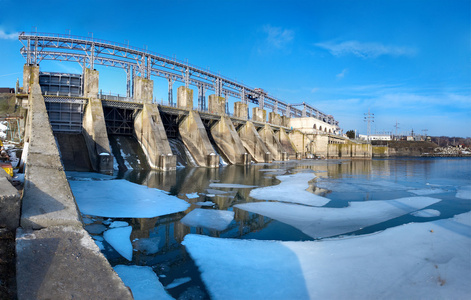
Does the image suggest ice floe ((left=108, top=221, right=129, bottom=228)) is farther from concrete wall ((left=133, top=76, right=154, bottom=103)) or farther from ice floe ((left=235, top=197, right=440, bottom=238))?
concrete wall ((left=133, top=76, right=154, bottom=103))

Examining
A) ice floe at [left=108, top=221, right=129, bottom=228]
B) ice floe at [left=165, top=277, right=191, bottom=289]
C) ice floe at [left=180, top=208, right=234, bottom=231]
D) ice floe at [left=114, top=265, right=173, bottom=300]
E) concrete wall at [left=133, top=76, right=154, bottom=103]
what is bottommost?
ice floe at [left=165, top=277, right=191, bottom=289]

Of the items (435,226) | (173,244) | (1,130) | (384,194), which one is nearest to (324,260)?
(173,244)

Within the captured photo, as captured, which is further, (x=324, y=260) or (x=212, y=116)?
(x=212, y=116)

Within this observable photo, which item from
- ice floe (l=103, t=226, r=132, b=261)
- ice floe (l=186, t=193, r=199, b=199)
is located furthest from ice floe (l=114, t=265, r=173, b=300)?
ice floe (l=186, t=193, r=199, b=199)

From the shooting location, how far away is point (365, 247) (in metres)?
4.77

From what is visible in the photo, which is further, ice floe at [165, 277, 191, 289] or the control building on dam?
the control building on dam

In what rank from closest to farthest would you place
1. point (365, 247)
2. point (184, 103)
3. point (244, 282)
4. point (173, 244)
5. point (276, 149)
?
1. point (244, 282)
2. point (365, 247)
3. point (173, 244)
4. point (184, 103)
5. point (276, 149)

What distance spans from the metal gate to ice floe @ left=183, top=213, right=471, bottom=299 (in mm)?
19010

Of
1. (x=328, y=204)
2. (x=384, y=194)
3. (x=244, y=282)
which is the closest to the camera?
(x=244, y=282)

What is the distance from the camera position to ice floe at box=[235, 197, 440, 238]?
611 centimetres

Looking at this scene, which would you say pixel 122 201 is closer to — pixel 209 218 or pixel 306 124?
pixel 209 218

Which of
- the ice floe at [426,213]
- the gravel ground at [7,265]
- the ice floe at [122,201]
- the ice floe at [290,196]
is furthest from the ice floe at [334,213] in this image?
the gravel ground at [7,265]

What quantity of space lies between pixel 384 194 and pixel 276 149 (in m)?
24.7

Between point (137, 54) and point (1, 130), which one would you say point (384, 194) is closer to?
point (137, 54)
